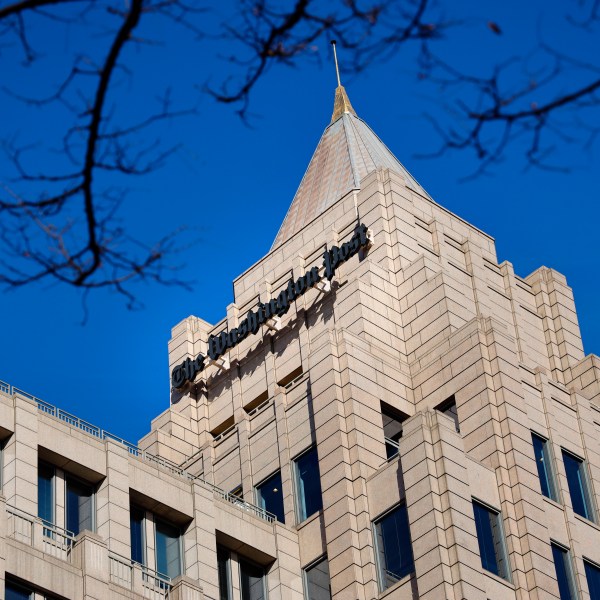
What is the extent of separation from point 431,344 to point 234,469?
9.39 m

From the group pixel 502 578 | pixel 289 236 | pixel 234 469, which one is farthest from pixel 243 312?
pixel 502 578

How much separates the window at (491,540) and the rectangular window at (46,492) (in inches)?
571

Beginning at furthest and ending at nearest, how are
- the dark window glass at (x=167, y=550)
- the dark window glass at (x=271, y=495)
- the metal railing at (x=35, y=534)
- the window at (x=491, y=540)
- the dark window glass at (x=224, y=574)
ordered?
the dark window glass at (x=271, y=495), the dark window glass at (x=224, y=574), the window at (x=491, y=540), the dark window glass at (x=167, y=550), the metal railing at (x=35, y=534)

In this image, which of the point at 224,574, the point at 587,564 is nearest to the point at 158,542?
the point at 224,574

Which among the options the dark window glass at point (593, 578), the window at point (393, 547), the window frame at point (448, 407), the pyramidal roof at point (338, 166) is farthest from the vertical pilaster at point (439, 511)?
the pyramidal roof at point (338, 166)

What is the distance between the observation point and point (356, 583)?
173 feet

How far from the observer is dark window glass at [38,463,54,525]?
1946 inches

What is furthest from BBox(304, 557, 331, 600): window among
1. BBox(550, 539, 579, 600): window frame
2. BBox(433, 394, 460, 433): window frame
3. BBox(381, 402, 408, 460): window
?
BBox(550, 539, 579, 600): window frame

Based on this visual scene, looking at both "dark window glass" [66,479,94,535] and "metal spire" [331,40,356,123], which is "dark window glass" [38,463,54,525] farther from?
"metal spire" [331,40,356,123]

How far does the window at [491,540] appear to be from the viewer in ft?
173

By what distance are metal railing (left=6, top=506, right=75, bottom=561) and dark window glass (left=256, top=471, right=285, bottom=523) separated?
40.8ft

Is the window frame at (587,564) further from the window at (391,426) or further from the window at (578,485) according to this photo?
the window at (391,426)

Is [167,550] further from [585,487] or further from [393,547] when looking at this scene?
[585,487]

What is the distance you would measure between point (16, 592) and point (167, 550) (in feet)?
29.9
